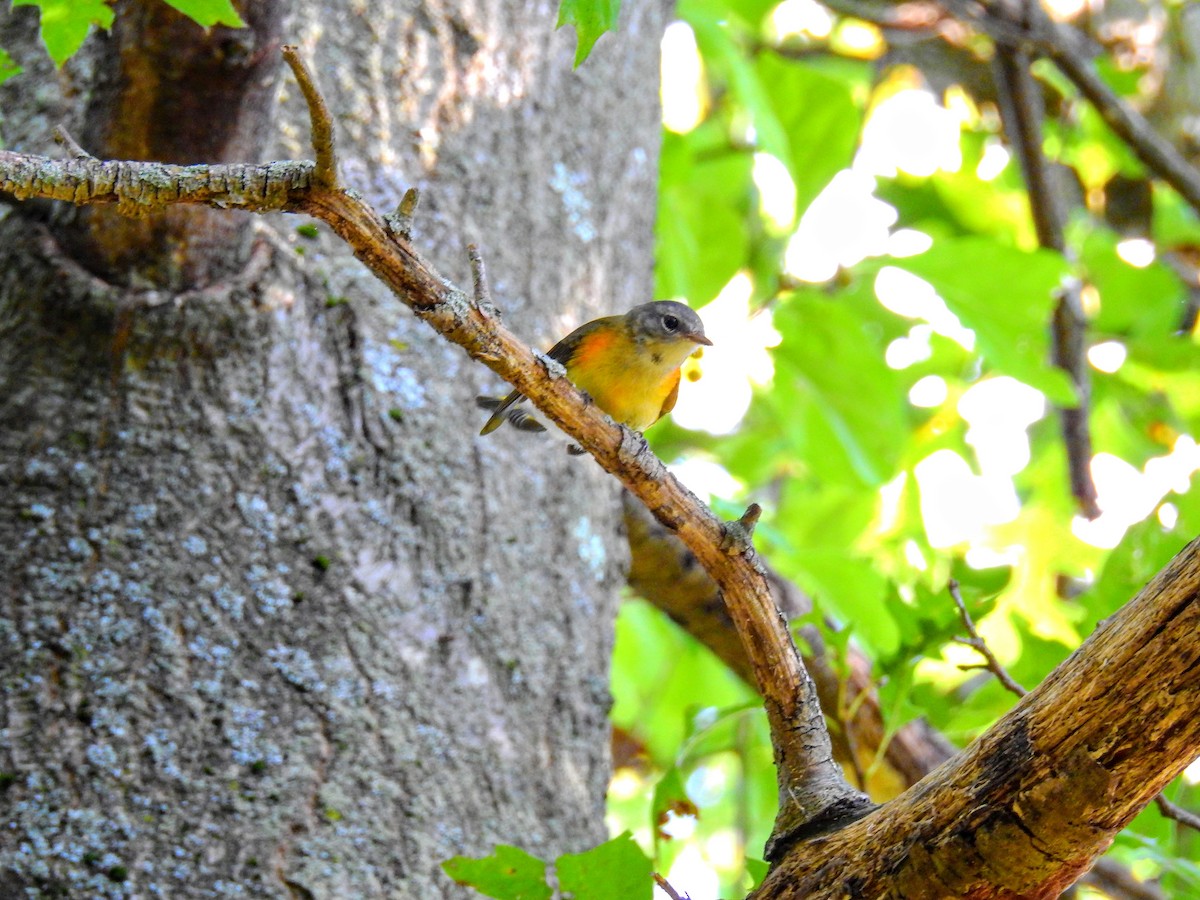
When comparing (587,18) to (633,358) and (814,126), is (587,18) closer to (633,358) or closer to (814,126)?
(633,358)

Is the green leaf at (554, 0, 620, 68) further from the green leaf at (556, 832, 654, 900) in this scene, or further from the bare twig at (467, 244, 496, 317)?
the green leaf at (556, 832, 654, 900)

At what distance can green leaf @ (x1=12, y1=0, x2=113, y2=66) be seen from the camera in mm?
1844

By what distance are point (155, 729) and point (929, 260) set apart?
2801mm

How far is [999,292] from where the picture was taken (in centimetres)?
367

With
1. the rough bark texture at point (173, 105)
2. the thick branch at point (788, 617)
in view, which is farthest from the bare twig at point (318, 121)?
the thick branch at point (788, 617)

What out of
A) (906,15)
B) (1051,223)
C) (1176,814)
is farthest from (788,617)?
(906,15)

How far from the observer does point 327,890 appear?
1.97 m

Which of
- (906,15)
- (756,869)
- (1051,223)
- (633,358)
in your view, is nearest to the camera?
(756,869)

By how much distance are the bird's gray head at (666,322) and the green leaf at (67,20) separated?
4.39ft

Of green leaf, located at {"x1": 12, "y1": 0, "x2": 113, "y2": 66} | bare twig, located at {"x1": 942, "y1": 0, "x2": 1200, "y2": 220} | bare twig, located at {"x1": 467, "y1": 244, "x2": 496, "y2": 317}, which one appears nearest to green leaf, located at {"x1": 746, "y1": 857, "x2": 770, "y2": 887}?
bare twig, located at {"x1": 467, "y1": 244, "x2": 496, "y2": 317}

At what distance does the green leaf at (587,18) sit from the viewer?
160 cm

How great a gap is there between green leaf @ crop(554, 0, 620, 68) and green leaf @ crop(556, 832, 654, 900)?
3.56ft

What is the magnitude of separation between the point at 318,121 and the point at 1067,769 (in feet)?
3.82

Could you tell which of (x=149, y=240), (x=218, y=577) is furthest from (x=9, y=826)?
(x=149, y=240)
